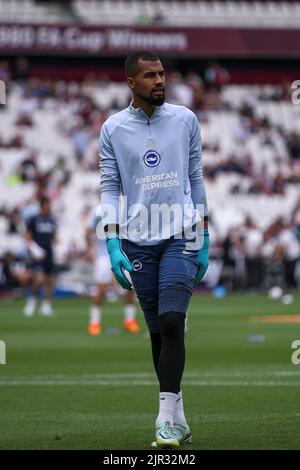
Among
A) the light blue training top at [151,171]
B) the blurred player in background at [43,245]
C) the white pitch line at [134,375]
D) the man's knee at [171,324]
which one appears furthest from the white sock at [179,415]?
the blurred player in background at [43,245]

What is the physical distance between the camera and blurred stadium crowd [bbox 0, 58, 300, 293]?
35000mm

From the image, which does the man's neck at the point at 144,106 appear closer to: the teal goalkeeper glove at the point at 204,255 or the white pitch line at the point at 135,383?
the teal goalkeeper glove at the point at 204,255

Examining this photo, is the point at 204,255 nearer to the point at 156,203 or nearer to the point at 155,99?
the point at 156,203

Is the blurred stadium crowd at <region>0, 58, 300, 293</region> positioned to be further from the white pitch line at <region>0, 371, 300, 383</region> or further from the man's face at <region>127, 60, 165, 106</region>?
the man's face at <region>127, 60, 165, 106</region>

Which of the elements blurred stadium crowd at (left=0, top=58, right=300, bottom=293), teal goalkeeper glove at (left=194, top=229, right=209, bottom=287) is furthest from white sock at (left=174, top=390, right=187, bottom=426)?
blurred stadium crowd at (left=0, top=58, right=300, bottom=293)

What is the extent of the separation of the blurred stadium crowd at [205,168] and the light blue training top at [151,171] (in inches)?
919

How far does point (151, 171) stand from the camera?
810 centimetres

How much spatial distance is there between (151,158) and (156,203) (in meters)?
0.29

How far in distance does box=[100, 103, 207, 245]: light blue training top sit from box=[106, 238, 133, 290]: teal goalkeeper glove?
0.13 meters

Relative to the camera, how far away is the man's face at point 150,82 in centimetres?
809

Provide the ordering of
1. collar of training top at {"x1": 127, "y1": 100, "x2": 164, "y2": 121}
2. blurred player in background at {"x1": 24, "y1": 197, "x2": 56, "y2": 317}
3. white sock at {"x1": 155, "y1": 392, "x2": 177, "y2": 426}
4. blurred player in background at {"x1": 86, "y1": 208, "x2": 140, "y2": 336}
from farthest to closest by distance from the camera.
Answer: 1. blurred player in background at {"x1": 24, "y1": 197, "x2": 56, "y2": 317}
2. blurred player in background at {"x1": 86, "y1": 208, "x2": 140, "y2": 336}
3. collar of training top at {"x1": 127, "y1": 100, "x2": 164, "y2": 121}
4. white sock at {"x1": 155, "y1": 392, "x2": 177, "y2": 426}

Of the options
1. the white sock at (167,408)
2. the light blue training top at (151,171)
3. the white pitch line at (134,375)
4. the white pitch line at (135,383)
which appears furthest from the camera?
the white pitch line at (134,375)

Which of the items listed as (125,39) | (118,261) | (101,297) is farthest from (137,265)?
(125,39)

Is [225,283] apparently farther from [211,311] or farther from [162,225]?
[162,225]
